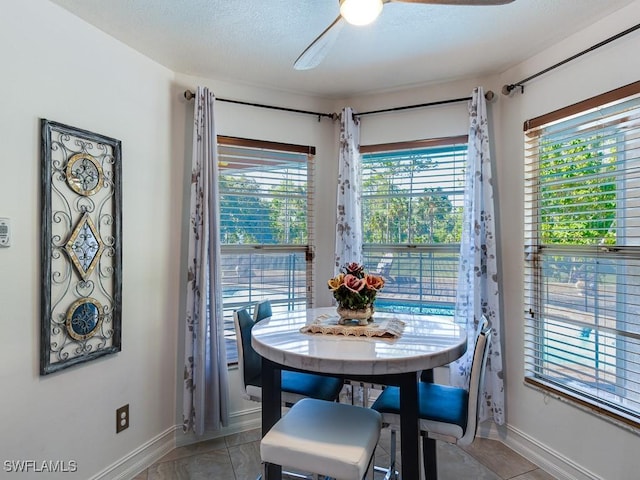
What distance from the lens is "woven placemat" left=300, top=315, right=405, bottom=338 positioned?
1.77 metres

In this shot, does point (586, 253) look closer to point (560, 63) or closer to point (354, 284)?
point (560, 63)

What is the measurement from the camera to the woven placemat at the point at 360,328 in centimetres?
177

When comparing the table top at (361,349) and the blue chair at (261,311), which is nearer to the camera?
the table top at (361,349)

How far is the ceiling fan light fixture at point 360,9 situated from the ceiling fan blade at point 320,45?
0.34ft

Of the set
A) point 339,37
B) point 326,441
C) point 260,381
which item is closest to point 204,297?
point 260,381

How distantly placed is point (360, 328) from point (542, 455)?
1.44m

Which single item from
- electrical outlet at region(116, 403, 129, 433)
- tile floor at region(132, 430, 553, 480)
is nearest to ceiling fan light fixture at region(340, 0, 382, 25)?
tile floor at region(132, 430, 553, 480)

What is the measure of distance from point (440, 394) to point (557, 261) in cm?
109

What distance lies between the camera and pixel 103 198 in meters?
2.04

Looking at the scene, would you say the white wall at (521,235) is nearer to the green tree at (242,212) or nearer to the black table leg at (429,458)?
the black table leg at (429,458)

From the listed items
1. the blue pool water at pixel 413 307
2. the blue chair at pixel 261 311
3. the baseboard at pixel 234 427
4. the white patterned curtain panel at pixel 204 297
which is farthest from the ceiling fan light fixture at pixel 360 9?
the baseboard at pixel 234 427

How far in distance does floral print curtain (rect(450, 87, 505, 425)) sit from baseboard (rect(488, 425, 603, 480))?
0.44 feet

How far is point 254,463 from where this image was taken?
2.32 m

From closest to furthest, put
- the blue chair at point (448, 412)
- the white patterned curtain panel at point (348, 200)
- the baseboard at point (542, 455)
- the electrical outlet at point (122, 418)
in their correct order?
the blue chair at point (448, 412) → the baseboard at point (542, 455) → the electrical outlet at point (122, 418) → the white patterned curtain panel at point (348, 200)
